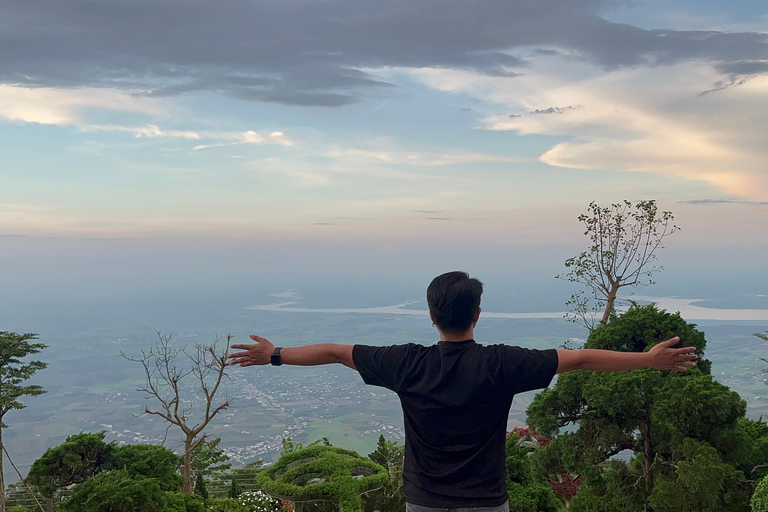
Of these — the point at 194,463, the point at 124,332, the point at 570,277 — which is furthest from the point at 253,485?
the point at 124,332

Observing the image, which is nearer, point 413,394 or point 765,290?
point 413,394

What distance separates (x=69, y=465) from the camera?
9492 mm

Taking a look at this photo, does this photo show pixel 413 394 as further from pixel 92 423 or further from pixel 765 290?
pixel 765 290

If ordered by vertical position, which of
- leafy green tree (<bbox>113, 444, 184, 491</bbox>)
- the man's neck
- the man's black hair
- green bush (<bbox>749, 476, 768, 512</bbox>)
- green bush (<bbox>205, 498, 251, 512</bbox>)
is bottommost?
green bush (<bbox>205, 498, 251, 512</bbox>)

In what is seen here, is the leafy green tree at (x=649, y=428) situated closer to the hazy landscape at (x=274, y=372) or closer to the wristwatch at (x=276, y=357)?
the wristwatch at (x=276, y=357)

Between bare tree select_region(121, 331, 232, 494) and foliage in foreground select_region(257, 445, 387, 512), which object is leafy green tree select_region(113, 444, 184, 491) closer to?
foliage in foreground select_region(257, 445, 387, 512)

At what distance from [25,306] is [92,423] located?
105433 millimetres

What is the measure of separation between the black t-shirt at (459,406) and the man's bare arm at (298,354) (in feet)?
0.70

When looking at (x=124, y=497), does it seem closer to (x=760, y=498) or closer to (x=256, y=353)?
(x=256, y=353)

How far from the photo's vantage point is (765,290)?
90062 mm

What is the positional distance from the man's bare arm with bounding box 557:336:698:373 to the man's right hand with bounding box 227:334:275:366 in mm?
1287

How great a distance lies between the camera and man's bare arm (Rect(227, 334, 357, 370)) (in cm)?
243

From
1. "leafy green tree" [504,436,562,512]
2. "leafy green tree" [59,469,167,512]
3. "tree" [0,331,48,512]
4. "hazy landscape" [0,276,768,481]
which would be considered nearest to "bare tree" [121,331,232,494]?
"tree" [0,331,48,512]

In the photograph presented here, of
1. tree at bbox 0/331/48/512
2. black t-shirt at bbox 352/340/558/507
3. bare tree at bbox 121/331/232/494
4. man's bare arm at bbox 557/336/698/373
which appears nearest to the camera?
black t-shirt at bbox 352/340/558/507
